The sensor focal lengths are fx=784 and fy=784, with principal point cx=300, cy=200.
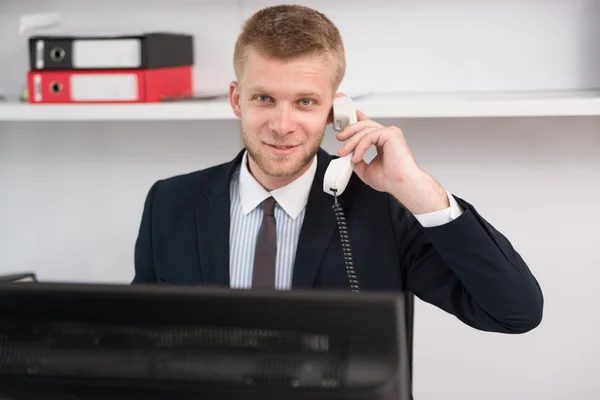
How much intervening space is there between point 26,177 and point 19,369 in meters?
2.15

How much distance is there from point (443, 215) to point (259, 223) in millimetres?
410

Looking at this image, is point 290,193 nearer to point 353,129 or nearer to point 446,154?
point 353,129

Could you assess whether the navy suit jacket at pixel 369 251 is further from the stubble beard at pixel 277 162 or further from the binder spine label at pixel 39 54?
the binder spine label at pixel 39 54

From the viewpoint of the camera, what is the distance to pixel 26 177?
2639mm

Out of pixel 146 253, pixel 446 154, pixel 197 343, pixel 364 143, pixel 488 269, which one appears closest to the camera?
pixel 197 343

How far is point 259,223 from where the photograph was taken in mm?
1551

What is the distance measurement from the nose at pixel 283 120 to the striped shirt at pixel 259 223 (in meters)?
0.14

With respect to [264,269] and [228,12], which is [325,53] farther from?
[228,12]

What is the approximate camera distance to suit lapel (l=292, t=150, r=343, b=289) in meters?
1.45

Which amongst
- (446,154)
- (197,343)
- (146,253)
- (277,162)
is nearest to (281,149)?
(277,162)

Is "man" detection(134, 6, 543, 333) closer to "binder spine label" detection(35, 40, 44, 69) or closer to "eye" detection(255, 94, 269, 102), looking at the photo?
"eye" detection(255, 94, 269, 102)

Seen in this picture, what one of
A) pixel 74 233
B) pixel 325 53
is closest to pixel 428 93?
pixel 325 53

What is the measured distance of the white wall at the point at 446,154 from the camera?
7.40 ft

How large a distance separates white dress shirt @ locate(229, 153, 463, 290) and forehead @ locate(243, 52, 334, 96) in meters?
0.19
